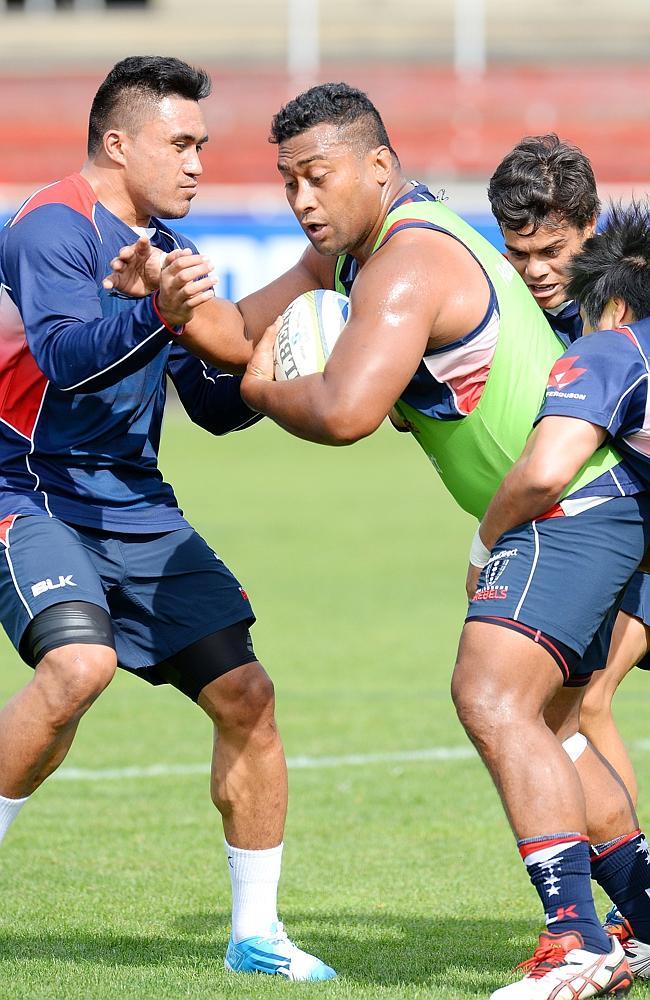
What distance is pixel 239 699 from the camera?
15.7ft

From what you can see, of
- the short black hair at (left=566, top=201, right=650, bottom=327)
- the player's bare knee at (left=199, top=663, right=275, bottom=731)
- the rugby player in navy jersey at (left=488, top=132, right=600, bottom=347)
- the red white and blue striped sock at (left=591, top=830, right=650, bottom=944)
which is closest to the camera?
the short black hair at (left=566, top=201, right=650, bottom=327)

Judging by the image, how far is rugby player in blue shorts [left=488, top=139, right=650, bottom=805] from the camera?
16.6 ft

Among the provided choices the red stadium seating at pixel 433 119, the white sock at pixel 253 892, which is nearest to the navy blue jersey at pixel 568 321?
the white sock at pixel 253 892

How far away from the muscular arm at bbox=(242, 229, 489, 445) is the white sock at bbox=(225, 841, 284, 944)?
1.45 metres

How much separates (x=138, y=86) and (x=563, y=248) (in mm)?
1509

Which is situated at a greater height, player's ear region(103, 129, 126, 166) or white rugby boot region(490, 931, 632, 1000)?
player's ear region(103, 129, 126, 166)

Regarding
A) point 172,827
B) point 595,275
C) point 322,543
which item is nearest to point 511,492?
point 595,275

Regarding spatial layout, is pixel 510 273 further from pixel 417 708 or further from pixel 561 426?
pixel 417 708

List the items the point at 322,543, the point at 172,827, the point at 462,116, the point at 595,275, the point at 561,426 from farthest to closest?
the point at 462,116 < the point at 322,543 < the point at 172,827 < the point at 595,275 < the point at 561,426

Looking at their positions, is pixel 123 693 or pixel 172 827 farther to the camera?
pixel 123 693

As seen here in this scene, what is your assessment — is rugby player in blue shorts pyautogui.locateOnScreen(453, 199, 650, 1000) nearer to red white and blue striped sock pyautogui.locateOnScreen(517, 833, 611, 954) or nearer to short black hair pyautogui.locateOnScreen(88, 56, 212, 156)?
red white and blue striped sock pyautogui.locateOnScreen(517, 833, 611, 954)

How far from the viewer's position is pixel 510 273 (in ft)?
14.6

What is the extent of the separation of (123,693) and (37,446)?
5167 mm

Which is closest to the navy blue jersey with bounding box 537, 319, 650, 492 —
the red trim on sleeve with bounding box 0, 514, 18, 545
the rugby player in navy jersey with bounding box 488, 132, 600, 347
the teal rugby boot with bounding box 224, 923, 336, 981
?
the rugby player in navy jersey with bounding box 488, 132, 600, 347
